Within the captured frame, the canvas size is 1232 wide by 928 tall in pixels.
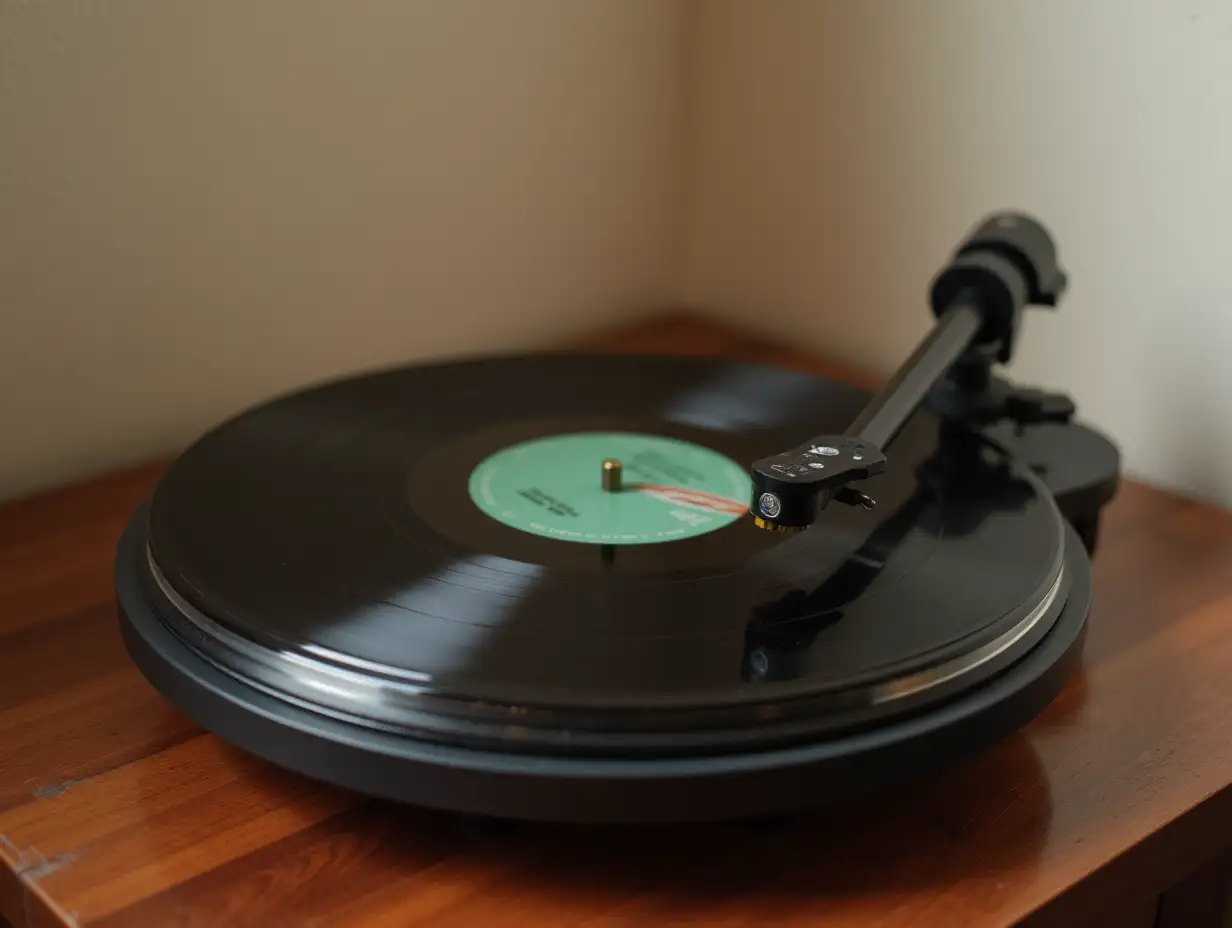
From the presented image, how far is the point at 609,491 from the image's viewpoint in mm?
771

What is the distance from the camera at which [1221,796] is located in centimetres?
66

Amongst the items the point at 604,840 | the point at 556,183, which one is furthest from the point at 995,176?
the point at 604,840

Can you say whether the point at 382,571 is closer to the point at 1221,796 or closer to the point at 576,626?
the point at 576,626

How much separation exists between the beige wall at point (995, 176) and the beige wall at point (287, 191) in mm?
90

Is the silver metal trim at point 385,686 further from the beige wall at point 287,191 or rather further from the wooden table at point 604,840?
the beige wall at point 287,191

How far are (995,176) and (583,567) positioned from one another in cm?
54

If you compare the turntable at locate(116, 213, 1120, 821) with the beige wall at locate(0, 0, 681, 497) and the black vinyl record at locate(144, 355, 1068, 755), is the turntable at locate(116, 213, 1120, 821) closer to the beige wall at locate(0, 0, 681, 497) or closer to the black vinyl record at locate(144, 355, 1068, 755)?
the black vinyl record at locate(144, 355, 1068, 755)

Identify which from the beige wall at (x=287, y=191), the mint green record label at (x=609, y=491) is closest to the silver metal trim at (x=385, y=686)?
the mint green record label at (x=609, y=491)

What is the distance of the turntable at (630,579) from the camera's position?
56 cm

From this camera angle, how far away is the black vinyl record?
57cm

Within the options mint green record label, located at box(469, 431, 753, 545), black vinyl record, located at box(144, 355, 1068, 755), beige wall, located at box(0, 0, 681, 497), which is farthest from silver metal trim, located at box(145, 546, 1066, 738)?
beige wall, located at box(0, 0, 681, 497)

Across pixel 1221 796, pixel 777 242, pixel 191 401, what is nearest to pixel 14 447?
pixel 191 401

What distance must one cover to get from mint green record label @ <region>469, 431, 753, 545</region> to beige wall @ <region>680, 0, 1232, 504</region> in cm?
36

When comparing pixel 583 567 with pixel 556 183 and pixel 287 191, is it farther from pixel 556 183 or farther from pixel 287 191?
pixel 556 183
